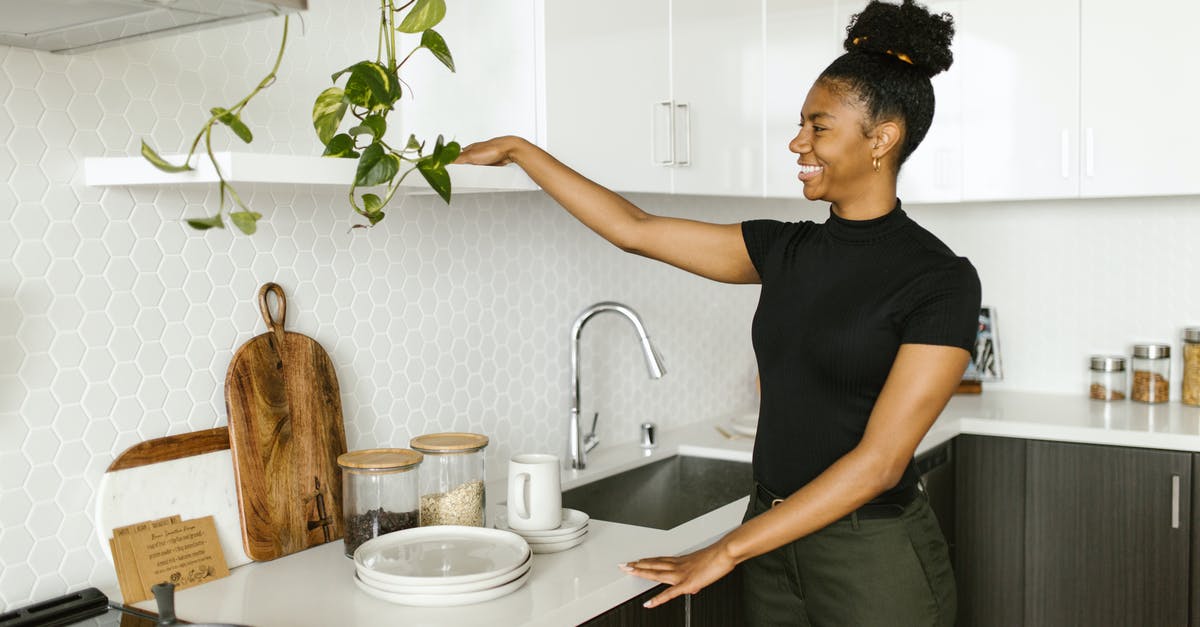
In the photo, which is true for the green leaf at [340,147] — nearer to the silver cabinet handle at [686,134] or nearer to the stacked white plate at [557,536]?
the stacked white plate at [557,536]

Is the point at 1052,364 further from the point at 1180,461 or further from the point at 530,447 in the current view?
the point at 530,447

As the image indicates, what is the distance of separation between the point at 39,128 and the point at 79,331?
11.5 inches

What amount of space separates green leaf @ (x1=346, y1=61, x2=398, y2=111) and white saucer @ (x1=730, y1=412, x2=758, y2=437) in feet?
5.20

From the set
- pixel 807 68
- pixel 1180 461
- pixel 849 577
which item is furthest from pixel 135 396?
pixel 1180 461

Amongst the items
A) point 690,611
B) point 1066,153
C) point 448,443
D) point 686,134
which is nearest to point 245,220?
point 448,443

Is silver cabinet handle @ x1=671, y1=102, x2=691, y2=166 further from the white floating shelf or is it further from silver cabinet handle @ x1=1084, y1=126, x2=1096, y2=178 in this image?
silver cabinet handle @ x1=1084, y1=126, x2=1096, y2=178

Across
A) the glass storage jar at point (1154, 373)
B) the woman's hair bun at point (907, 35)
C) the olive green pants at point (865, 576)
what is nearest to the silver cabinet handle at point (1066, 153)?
the glass storage jar at point (1154, 373)

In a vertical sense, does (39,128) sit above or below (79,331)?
above

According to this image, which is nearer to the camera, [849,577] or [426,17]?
[426,17]

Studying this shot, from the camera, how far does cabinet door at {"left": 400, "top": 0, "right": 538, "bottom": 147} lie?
193 cm

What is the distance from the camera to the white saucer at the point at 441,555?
1.53 metres

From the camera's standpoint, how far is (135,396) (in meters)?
1.65

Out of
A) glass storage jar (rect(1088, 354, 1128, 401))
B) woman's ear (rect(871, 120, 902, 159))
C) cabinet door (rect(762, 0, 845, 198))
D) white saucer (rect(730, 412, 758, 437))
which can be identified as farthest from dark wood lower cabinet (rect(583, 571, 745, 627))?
glass storage jar (rect(1088, 354, 1128, 401))

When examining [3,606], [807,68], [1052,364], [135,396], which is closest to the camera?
[3,606]
